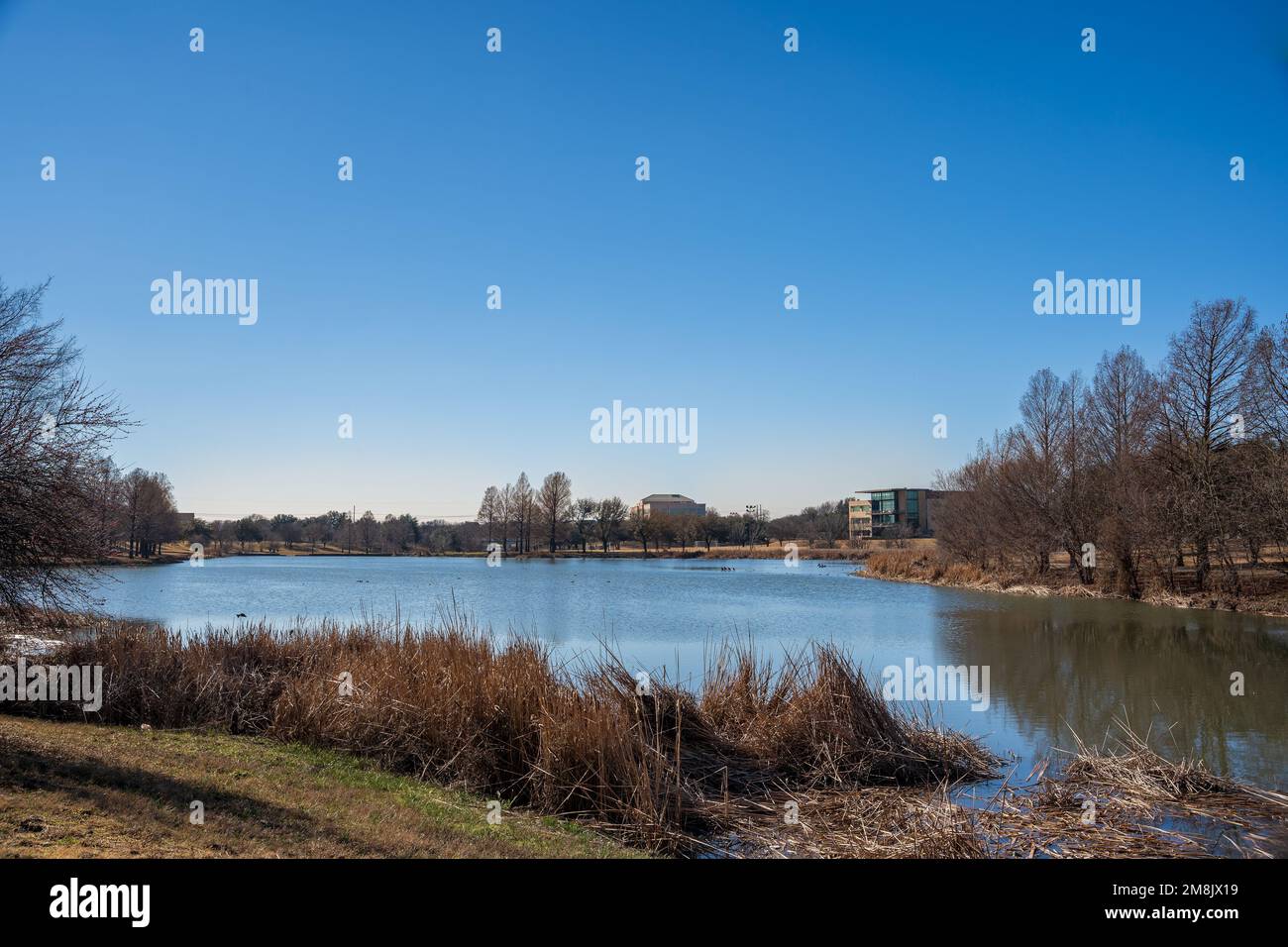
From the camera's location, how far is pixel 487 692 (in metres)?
9.94

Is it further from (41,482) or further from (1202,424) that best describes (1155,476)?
(41,482)

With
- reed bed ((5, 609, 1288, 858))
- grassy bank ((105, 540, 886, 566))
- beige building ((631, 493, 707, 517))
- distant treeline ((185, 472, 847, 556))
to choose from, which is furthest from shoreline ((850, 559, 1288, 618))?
beige building ((631, 493, 707, 517))

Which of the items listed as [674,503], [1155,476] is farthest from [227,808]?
[674,503]

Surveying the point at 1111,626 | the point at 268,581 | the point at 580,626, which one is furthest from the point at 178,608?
the point at 1111,626

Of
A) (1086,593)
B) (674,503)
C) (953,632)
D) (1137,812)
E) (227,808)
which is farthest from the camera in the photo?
(674,503)

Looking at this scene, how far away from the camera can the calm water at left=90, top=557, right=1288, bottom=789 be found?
1427cm

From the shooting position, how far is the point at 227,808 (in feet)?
23.8

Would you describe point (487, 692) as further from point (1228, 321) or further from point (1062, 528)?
point (1062, 528)

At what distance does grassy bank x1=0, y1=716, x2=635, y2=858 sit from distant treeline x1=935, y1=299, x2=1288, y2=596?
3013 centimetres

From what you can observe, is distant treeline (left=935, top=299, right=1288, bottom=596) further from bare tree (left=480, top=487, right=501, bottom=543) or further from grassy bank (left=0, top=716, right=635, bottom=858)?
bare tree (left=480, top=487, right=501, bottom=543)

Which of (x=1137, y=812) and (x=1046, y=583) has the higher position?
(x=1137, y=812)

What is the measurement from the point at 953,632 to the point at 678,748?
2200 centimetres

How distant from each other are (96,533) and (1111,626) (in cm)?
3010

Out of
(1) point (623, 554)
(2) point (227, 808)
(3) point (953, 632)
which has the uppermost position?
(2) point (227, 808)
